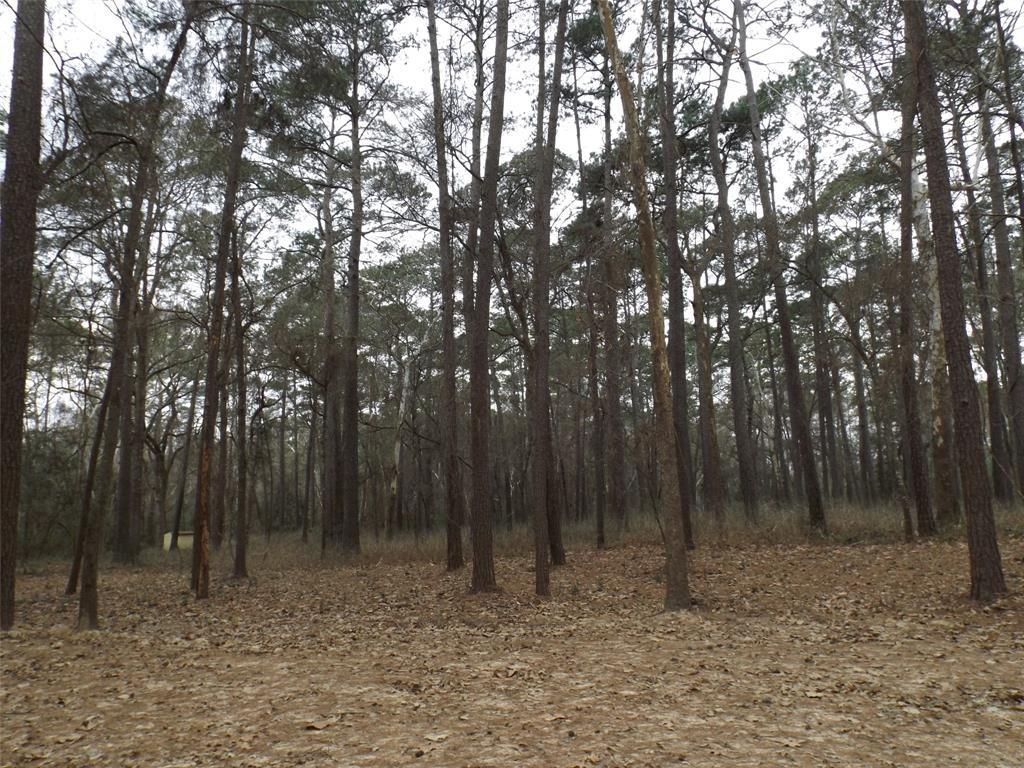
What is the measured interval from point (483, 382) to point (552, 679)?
514 cm

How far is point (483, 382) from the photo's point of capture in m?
9.91

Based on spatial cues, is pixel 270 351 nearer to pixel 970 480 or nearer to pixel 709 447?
pixel 709 447

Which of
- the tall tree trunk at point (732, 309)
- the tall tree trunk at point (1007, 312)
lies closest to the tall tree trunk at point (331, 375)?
the tall tree trunk at point (732, 309)

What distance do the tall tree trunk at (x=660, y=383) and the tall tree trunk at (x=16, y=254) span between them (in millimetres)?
6766

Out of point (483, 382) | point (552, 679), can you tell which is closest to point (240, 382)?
point (483, 382)

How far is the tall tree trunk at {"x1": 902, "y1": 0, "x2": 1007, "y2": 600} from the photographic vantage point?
7152mm

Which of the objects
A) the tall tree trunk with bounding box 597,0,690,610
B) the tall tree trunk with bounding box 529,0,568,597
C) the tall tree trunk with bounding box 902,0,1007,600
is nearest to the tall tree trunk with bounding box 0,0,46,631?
the tall tree trunk with bounding box 529,0,568,597

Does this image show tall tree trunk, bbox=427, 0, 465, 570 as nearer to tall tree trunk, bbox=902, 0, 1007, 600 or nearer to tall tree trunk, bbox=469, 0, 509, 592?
tall tree trunk, bbox=469, 0, 509, 592

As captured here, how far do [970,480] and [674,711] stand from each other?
4863 mm

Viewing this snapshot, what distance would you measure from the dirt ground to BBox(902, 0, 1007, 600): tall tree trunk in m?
0.43

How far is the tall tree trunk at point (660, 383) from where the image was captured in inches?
316

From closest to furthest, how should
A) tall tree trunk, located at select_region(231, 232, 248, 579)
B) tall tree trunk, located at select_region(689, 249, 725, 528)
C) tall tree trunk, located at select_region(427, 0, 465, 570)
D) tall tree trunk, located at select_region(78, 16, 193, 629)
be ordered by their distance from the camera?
tall tree trunk, located at select_region(78, 16, 193, 629)
tall tree trunk, located at select_region(231, 232, 248, 579)
tall tree trunk, located at select_region(427, 0, 465, 570)
tall tree trunk, located at select_region(689, 249, 725, 528)

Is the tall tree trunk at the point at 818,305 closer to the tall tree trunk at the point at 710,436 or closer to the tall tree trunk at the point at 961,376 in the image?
the tall tree trunk at the point at 710,436

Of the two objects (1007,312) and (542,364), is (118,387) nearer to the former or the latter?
(542,364)
